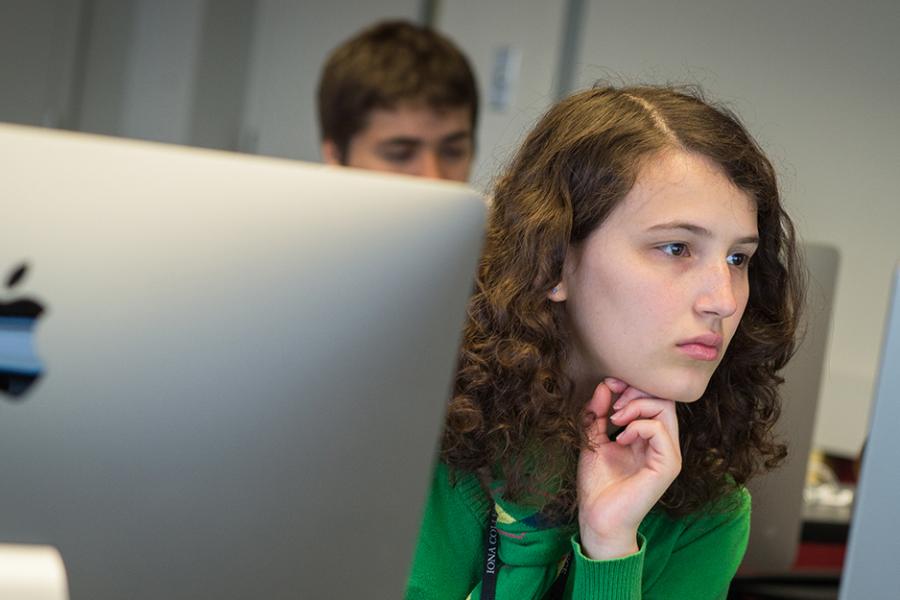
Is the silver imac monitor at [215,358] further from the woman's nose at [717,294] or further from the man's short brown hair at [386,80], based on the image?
the man's short brown hair at [386,80]

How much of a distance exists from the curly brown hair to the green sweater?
0.08ft

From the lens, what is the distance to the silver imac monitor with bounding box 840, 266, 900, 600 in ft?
2.34

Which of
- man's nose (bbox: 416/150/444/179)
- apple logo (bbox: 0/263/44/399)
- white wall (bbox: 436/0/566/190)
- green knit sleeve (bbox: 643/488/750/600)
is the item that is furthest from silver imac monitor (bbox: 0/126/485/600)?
white wall (bbox: 436/0/566/190)

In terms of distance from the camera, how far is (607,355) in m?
1.18

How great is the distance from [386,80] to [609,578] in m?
1.45

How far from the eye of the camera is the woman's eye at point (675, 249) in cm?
114

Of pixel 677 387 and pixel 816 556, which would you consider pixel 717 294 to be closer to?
pixel 677 387

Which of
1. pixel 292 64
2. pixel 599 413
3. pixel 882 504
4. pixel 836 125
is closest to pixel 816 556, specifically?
pixel 599 413

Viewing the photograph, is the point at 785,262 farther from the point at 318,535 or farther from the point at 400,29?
the point at 400,29

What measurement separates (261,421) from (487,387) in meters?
0.50

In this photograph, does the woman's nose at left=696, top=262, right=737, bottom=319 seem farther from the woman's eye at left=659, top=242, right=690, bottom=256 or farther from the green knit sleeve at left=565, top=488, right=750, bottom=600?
the green knit sleeve at left=565, top=488, right=750, bottom=600

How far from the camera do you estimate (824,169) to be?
2.77 metres

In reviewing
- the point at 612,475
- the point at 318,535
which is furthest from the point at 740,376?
the point at 318,535

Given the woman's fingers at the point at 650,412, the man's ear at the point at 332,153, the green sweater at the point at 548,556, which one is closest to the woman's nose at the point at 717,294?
the woman's fingers at the point at 650,412
